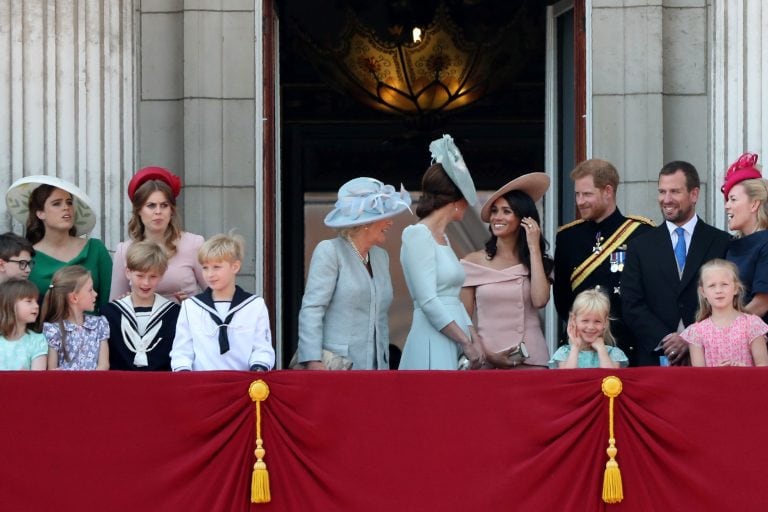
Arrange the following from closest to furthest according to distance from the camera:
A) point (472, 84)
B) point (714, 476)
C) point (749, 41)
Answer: point (714, 476) → point (749, 41) → point (472, 84)

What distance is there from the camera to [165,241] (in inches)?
391

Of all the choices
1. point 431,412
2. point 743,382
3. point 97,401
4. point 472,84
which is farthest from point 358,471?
point 472,84

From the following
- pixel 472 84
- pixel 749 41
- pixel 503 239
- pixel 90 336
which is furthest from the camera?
pixel 472 84

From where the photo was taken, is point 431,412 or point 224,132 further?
point 224,132

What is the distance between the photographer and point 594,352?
9359 mm

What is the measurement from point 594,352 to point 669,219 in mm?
899

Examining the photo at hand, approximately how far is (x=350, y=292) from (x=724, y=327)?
1.86 meters

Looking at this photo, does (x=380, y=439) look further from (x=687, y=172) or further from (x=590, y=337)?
(x=687, y=172)

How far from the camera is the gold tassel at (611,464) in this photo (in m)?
8.56

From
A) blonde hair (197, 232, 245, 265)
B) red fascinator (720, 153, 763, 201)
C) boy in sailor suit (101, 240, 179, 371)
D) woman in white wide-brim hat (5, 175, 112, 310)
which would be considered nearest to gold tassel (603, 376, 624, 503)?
red fascinator (720, 153, 763, 201)

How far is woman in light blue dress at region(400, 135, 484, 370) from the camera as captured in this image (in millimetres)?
9453

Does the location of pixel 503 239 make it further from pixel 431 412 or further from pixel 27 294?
pixel 27 294

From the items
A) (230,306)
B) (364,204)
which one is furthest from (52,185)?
(364,204)

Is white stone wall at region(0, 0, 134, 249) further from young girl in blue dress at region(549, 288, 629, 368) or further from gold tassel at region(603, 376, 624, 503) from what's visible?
gold tassel at region(603, 376, 624, 503)
